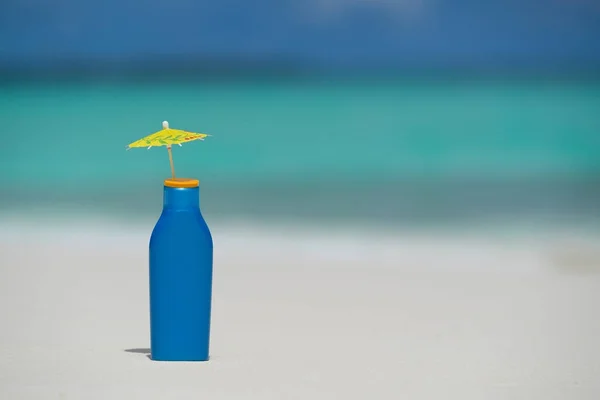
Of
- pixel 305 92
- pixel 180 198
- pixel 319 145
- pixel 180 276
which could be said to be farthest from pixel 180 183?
pixel 305 92

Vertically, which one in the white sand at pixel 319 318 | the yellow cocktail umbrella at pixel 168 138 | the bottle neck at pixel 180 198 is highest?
the yellow cocktail umbrella at pixel 168 138

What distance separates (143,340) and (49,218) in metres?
1.73

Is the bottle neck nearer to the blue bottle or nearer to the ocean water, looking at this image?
the blue bottle

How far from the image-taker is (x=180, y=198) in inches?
78.2

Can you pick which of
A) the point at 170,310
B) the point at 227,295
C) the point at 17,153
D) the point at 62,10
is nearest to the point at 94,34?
the point at 62,10

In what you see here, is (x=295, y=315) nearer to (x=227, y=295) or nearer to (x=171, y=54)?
(x=227, y=295)

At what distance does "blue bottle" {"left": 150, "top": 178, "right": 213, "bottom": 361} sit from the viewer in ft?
6.48

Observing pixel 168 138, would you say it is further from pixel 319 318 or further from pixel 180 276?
pixel 319 318

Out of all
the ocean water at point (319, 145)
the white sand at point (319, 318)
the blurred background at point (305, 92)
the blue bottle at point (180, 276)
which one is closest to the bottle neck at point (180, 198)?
the blue bottle at point (180, 276)

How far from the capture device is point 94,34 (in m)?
4.39

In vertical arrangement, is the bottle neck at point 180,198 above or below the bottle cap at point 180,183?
below

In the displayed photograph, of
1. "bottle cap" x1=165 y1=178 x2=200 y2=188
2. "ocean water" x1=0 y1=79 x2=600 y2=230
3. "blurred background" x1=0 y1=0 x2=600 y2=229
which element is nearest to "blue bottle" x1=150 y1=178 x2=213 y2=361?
"bottle cap" x1=165 y1=178 x2=200 y2=188

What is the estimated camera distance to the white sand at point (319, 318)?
190 centimetres

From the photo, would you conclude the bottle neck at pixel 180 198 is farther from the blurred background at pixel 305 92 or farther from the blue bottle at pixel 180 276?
the blurred background at pixel 305 92
